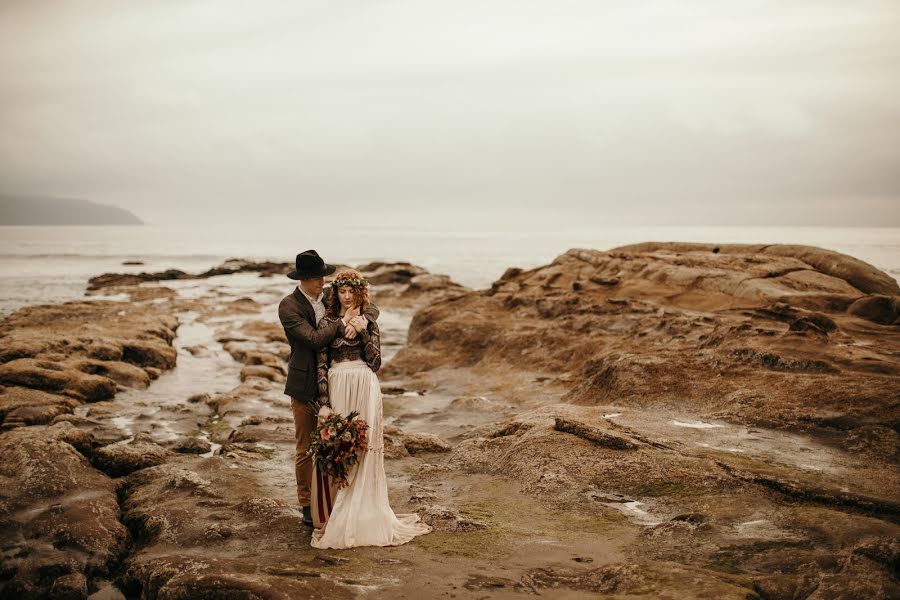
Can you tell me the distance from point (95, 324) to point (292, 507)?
60.7 ft

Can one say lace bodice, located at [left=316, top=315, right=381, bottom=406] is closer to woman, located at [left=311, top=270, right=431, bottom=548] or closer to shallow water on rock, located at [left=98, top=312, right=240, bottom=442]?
woman, located at [left=311, top=270, right=431, bottom=548]

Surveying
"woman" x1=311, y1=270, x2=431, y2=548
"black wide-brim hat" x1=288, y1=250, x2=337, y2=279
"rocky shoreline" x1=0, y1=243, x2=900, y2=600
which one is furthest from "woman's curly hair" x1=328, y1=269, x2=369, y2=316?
"rocky shoreline" x1=0, y1=243, x2=900, y2=600

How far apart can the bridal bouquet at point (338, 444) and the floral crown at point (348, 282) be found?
4.68ft

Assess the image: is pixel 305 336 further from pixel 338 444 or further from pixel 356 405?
pixel 338 444

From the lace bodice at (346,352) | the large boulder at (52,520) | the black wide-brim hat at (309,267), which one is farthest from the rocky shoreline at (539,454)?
the black wide-brim hat at (309,267)

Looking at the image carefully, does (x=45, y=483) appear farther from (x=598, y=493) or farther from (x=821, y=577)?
(x=821, y=577)

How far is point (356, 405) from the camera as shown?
776cm

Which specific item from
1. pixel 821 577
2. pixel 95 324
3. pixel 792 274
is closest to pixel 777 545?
pixel 821 577

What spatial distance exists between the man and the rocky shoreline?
2.56ft

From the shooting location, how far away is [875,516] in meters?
7.10

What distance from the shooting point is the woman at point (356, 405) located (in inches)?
296

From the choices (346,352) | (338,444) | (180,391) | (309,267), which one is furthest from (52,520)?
(180,391)

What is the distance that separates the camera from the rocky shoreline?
20.7 ft

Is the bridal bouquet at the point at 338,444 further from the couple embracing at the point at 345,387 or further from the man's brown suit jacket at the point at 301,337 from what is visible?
the man's brown suit jacket at the point at 301,337
